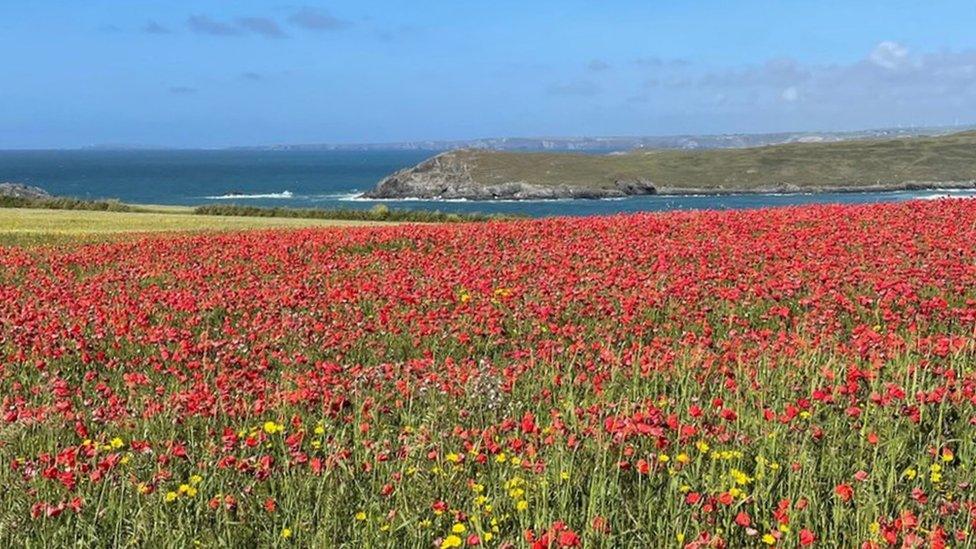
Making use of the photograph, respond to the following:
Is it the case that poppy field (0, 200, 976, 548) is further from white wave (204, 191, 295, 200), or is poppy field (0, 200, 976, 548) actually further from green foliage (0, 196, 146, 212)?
white wave (204, 191, 295, 200)

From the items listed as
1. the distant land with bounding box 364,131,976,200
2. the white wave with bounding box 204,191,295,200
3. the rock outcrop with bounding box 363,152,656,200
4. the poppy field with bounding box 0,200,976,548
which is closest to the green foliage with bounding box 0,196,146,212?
the poppy field with bounding box 0,200,976,548

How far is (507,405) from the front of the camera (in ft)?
26.2

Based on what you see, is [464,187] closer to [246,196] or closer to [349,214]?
[246,196]

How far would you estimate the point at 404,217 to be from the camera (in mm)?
57688

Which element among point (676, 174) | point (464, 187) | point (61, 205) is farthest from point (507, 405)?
point (676, 174)

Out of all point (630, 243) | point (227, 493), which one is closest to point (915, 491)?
point (227, 493)

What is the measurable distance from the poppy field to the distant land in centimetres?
12734

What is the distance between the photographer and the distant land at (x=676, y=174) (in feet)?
474

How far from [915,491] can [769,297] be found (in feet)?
22.8

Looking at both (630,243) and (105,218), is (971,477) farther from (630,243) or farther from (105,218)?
(105,218)

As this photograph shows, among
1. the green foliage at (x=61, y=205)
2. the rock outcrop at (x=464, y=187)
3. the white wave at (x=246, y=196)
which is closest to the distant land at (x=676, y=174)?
the rock outcrop at (x=464, y=187)

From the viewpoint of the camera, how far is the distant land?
14450 cm

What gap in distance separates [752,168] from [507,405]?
160m

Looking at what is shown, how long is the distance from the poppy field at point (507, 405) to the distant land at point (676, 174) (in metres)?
127
